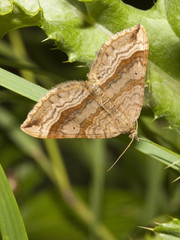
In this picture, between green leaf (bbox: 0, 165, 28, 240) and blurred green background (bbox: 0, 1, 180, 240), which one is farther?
blurred green background (bbox: 0, 1, 180, 240)

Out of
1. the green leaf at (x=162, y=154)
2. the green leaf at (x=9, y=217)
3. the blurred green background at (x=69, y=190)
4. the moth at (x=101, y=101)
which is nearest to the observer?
the green leaf at (x=9, y=217)

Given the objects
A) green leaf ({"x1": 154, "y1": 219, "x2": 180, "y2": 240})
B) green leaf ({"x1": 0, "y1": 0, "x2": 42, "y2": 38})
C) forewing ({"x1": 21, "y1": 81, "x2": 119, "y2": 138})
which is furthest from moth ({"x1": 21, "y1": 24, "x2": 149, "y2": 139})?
green leaf ({"x1": 154, "y1": 219, "x2": 180, "y2": 240})

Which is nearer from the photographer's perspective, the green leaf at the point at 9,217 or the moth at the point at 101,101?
the green leaf at the point at 9,217

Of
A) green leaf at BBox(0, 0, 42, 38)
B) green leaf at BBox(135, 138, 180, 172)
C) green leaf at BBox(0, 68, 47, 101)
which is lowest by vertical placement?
green leaf at BBox(135, 138, 180, 172)

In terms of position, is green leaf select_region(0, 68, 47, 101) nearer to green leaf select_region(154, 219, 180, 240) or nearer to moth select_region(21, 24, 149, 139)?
moth select_region(21, 24, 149, 139)

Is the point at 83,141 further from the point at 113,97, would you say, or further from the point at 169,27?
the point at 169,27

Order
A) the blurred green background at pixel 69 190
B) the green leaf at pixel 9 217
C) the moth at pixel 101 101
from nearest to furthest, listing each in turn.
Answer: the green leaf at pixel 9 217
the moth at pixel 101 101
the blurred green background at pixel 69 190

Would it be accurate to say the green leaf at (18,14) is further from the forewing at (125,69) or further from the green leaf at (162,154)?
the green leaf at (162,154)

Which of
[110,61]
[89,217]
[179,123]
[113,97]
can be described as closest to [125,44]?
[110,61]

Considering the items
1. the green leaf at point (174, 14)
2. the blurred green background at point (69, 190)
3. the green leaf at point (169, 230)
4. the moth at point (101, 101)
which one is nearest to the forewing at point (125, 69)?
the moth at point (101, 101)

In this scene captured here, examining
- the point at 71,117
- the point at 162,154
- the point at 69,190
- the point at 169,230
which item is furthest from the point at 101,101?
the point at 69,190
